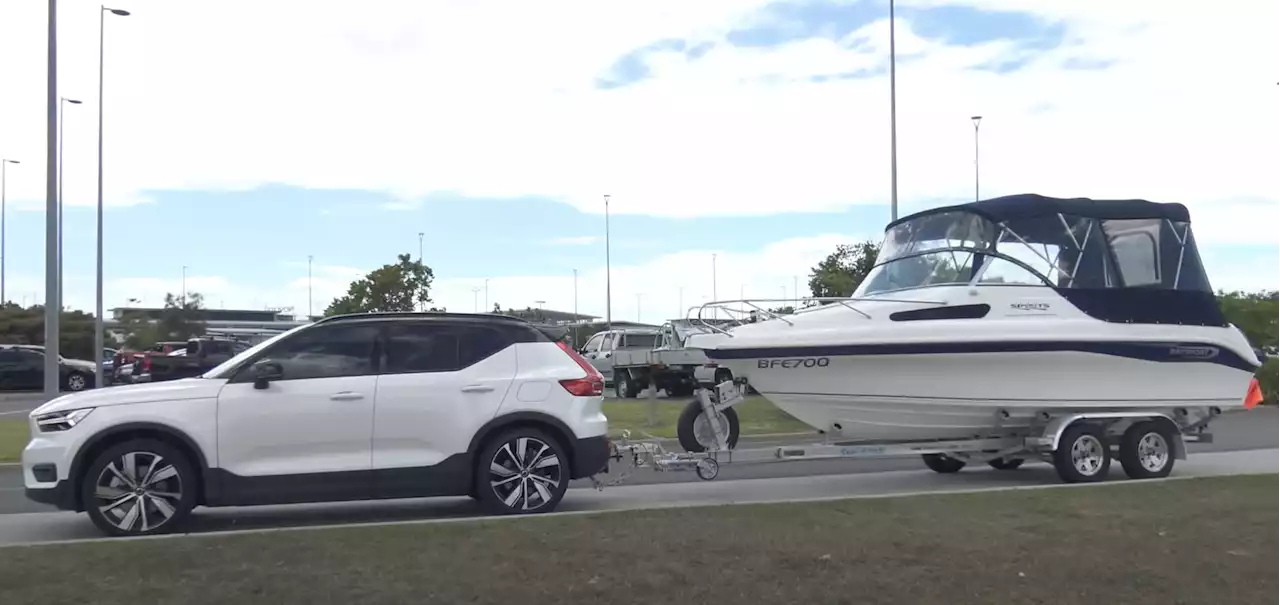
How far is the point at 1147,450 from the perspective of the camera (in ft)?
37.9

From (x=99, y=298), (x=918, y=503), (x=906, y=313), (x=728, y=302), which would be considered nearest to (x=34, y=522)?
(x=728, y=302)

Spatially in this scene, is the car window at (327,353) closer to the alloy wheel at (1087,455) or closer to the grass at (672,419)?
the grass at (672,419)

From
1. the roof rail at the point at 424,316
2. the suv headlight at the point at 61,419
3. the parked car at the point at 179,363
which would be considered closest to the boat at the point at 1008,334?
the roof rail at the point at 424,316

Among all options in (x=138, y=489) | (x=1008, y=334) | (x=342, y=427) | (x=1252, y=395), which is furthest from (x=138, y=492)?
(x=1252, y=395)

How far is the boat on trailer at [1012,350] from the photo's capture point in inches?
424

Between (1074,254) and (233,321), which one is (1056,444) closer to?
(1074,254)

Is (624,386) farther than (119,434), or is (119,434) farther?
(624,386)

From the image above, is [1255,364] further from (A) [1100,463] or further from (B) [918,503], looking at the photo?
(B) [918,503]

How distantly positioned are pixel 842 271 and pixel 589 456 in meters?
28.4

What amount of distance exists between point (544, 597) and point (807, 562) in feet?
5.35

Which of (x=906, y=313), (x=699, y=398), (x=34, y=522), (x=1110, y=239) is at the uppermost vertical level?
(x=1110, y=239)

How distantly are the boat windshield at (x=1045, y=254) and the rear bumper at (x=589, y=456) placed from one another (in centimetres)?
416

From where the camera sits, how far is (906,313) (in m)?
11.0

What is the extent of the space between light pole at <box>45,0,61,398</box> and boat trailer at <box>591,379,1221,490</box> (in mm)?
11086
